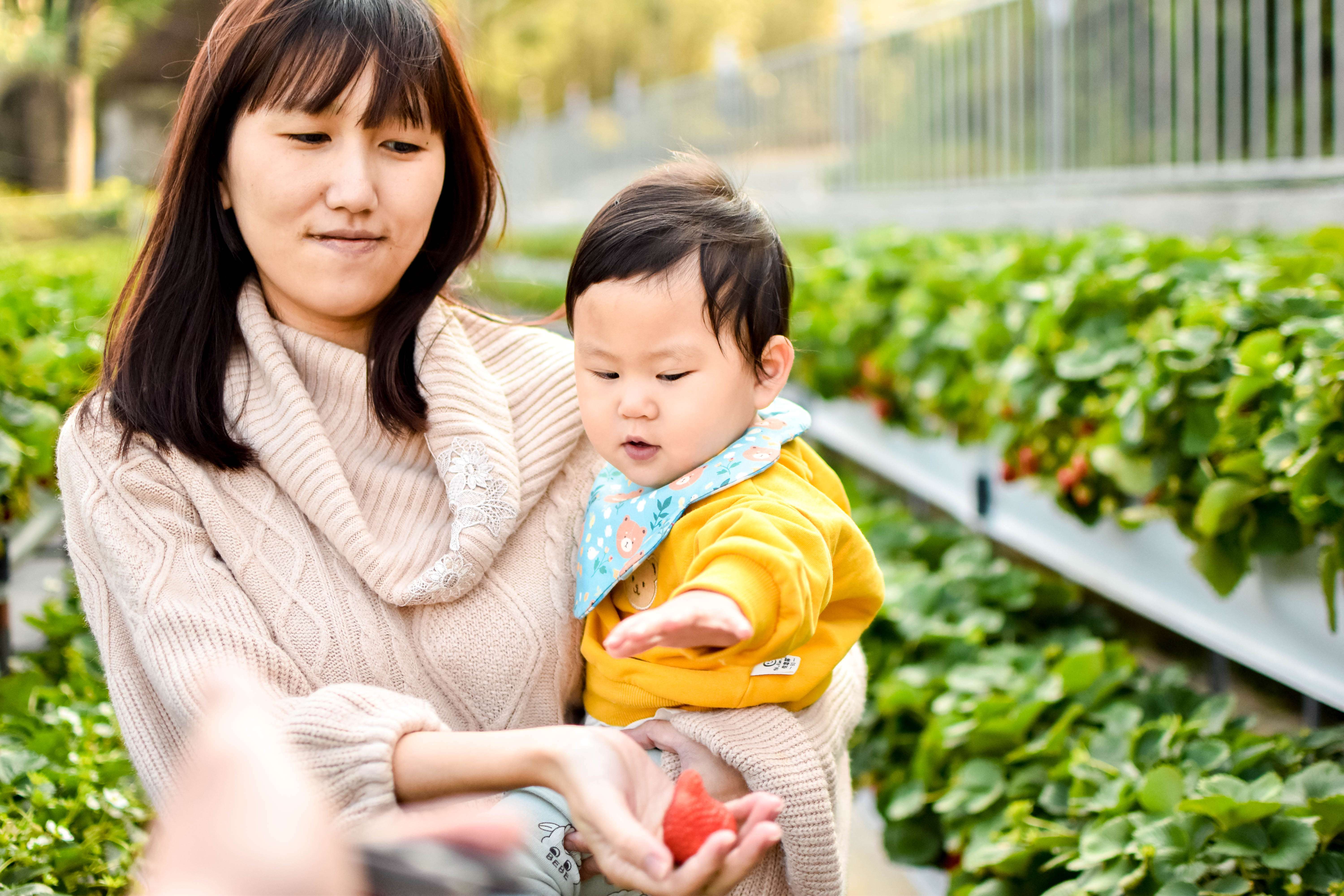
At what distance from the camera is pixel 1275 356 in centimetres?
224

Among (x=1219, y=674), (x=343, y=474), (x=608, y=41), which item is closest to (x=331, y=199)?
(x=343, y=474)

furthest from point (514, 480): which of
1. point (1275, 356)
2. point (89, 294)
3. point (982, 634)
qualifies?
point (89, 294)

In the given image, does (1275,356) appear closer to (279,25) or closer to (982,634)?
(982,634)

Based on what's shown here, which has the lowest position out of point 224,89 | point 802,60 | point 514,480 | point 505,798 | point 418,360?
point 505,798

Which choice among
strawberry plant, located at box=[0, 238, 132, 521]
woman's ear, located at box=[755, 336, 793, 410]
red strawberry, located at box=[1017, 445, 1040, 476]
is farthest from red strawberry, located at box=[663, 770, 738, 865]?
red strawberry, located at box=[1017, 445, 1040, 476]

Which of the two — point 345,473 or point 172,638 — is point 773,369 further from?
point 172,638

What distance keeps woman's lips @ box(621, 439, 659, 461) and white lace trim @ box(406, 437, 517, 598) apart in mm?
205

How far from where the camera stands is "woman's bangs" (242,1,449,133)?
1.71 meters

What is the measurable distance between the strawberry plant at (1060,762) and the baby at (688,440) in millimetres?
808

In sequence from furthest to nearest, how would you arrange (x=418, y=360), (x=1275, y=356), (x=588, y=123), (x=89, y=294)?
(x=588, y=123) < (x=89, y=294) < (x=1275, y=356) < (x=418, y=360)

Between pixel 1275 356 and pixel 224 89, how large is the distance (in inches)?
75.3

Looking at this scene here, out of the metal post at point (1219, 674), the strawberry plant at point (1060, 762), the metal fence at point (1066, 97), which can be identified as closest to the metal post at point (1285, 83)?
the metal fence at point (1066, 97)

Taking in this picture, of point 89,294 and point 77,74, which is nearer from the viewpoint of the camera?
point 89,294

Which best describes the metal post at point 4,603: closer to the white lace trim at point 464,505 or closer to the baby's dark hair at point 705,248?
the white lace trim at point 464,505
